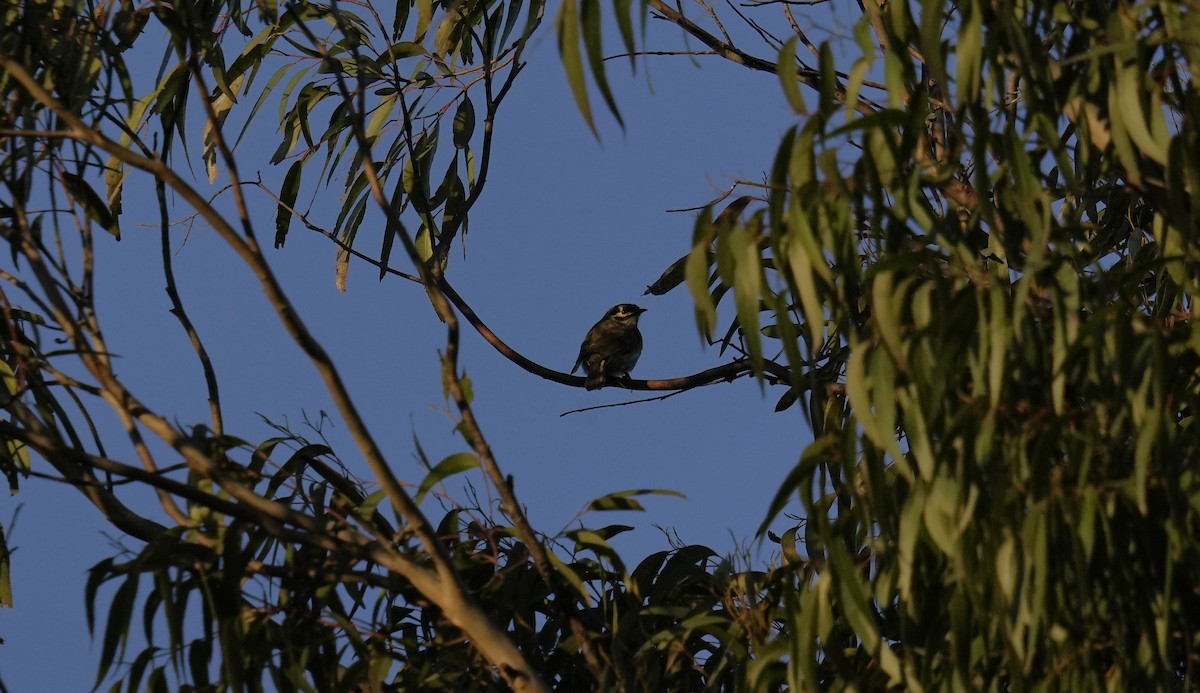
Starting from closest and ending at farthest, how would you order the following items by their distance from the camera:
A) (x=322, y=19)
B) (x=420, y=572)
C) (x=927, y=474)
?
(x=927, y=474)
(x=420, y=572)
(x=322, y=19)

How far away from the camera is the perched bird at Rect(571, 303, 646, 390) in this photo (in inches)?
338

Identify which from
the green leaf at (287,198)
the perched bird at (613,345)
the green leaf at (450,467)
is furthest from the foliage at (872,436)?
the perched bird at (613,345)

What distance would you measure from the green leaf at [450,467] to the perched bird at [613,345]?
5.02m

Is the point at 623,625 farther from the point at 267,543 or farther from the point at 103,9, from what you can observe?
the point at 103,9

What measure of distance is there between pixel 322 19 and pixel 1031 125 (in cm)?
288

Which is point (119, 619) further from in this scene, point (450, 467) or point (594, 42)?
point (594, 42)

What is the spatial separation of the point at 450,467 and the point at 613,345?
20.2 feet

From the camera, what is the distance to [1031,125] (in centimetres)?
260

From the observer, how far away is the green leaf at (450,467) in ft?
9.39

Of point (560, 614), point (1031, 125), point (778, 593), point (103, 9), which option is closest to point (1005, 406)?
point (1031, 125)

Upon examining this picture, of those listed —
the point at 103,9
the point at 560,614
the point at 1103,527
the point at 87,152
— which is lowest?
the point at 1103,527

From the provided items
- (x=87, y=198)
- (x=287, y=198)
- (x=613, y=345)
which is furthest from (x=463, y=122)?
(x=613, y=345)

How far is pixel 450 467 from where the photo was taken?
2877mm

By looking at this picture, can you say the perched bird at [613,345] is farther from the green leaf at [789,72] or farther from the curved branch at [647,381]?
the green leaf at [789,72]
